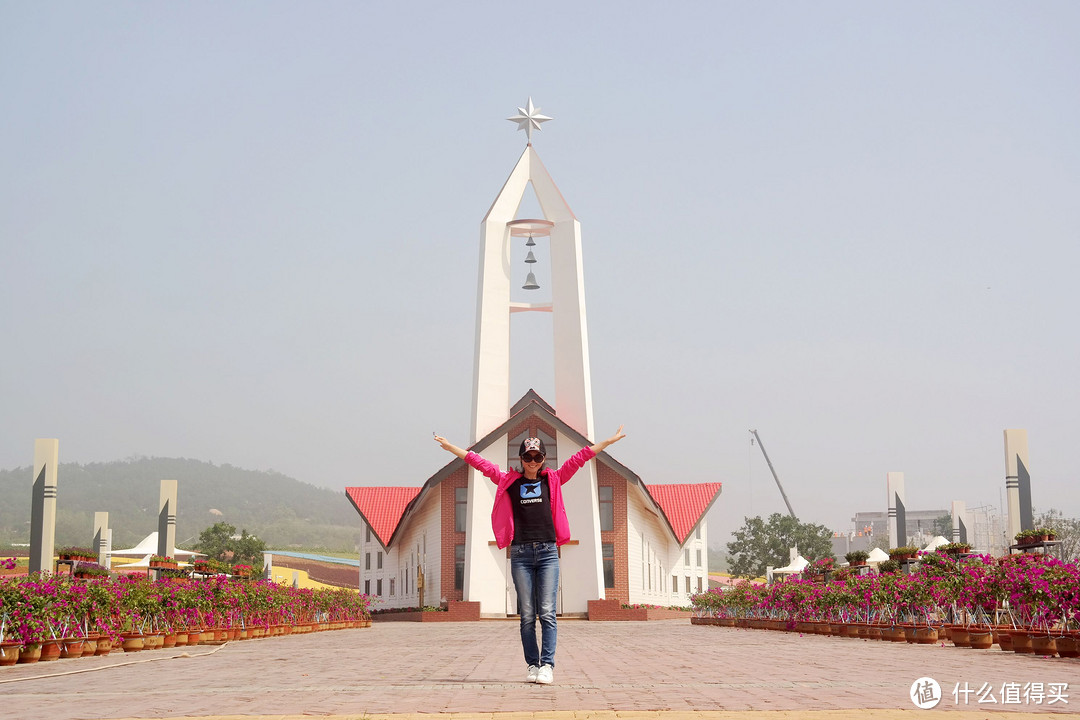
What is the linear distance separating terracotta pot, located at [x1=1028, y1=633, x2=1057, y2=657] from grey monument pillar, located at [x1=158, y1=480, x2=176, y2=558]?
31290mm

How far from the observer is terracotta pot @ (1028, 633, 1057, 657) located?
10.8 metres

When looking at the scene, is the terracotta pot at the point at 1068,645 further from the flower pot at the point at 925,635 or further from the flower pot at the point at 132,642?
the flower pot at the point at 132,642

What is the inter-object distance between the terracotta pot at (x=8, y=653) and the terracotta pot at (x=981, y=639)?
Result: 10717 mm

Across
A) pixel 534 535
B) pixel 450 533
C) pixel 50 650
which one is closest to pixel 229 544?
pixel 450 533

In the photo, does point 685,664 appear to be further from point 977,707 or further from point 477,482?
point 477,482

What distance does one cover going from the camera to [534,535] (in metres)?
8.15

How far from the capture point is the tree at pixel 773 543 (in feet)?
232

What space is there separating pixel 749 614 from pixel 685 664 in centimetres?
1630

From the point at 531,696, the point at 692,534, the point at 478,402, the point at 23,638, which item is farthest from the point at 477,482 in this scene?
the point at 531,696

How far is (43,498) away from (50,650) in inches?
727

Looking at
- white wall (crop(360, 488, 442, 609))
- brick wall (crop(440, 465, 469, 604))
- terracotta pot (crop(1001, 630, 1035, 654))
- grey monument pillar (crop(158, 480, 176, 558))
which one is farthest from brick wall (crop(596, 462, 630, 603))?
terracotta pot (crop(1001, 630, 1035, 654))

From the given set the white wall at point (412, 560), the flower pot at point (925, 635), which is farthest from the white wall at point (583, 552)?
the flower pot at point (925, 635)

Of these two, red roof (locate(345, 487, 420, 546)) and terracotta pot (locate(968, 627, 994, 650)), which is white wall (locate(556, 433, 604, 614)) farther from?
terracotta pot (locate(968, 627, 994, 650))

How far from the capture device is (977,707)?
611cm
